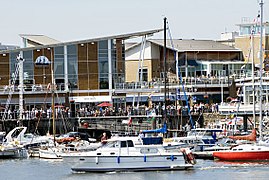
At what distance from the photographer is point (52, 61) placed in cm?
10675

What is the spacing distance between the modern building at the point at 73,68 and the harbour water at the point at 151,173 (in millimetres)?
32756

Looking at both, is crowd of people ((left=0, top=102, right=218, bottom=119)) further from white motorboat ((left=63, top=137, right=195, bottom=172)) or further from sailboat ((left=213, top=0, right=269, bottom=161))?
white motorboat ((left=63, top=137, right=195, bottom=172))

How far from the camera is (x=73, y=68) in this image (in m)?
107

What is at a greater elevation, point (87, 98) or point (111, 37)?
point (111, 37)

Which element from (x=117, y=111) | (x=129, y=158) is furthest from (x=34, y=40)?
(x=129, y=158)

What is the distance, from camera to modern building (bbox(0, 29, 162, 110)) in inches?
A: 4188

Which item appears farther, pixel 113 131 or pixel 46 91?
pixel 46 91

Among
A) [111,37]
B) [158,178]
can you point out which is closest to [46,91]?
[111,37]

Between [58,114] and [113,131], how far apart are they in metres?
6.59

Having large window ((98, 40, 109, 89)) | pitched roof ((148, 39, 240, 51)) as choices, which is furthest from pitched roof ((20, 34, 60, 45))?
pitched roof ((148, 39, 240, 51))

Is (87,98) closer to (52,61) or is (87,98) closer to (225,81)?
(52,61)

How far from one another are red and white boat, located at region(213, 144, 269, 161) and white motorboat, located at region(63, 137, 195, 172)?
6.96 metres

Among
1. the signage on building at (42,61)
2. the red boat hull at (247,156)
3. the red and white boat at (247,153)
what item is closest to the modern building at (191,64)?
the signage on building at (42,61)

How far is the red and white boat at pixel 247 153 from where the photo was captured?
70.2 m
